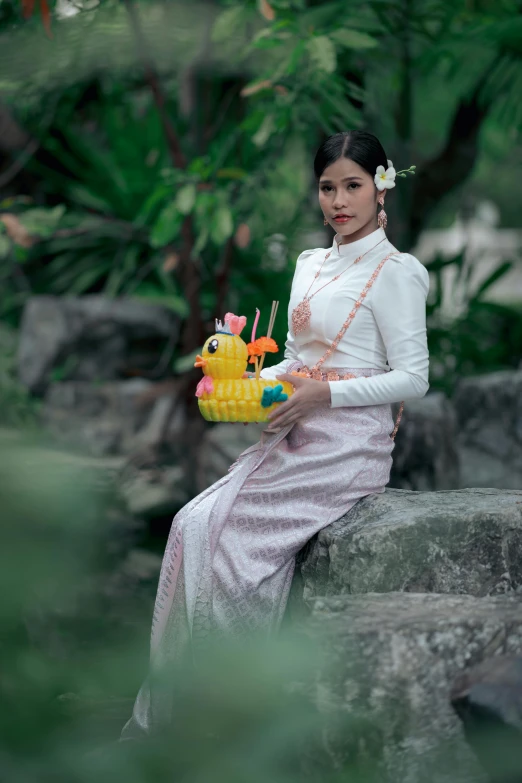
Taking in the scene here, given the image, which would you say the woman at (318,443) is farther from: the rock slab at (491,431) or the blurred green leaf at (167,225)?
the rock slab at (491,431)

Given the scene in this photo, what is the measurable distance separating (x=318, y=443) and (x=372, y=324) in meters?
0.33

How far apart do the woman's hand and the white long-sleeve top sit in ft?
0.10

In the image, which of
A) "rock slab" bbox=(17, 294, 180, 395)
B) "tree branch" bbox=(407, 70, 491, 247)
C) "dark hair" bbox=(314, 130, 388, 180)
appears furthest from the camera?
"rock slab" bbox=(17, 294, 180, 395)

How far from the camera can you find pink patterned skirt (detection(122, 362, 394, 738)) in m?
2.39

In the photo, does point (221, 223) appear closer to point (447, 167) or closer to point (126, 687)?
point (447, 167)

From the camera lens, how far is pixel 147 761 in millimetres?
957

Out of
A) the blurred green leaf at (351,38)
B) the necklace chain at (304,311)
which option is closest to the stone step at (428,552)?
the necklace chain at (304,311)

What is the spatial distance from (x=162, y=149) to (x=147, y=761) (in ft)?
23.4

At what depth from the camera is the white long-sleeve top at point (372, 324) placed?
2.38 m

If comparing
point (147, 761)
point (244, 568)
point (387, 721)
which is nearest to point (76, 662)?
point (244, 568)

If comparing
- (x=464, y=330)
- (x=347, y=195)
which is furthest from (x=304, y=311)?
(x=464, y=330)

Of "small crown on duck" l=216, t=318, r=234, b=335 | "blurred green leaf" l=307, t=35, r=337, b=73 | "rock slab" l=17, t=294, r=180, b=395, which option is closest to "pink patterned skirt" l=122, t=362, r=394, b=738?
"small crown on duck" l=216, t=318, r=234, b=335

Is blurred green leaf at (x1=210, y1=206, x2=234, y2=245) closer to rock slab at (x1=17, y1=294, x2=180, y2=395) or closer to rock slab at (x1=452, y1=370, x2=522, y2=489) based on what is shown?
rock slab at (x1=452, y1=370, x2=522, y2=489)

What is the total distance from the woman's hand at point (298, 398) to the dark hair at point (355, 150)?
558mm
